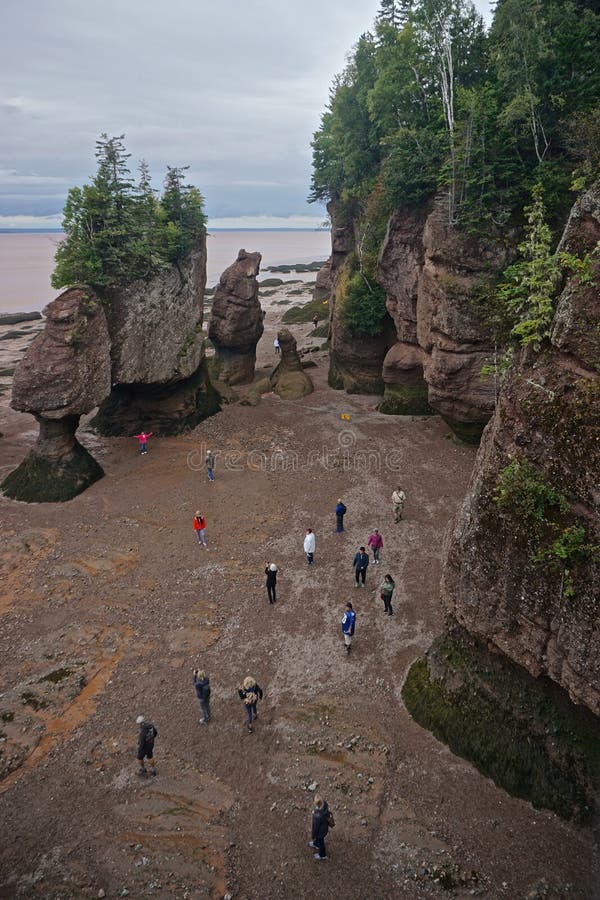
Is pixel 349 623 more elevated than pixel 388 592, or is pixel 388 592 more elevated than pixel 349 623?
pixel 388 592

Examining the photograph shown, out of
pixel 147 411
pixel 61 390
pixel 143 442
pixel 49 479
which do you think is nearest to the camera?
pixel 61 390

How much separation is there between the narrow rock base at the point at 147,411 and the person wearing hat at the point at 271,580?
14924 millimetres

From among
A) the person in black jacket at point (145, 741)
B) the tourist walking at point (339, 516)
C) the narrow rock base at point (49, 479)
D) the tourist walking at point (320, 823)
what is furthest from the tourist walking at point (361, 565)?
the narrow rock base at point (49, 479)

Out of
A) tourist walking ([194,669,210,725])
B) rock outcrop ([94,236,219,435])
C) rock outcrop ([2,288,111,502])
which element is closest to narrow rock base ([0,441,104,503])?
rock outcrop ([2,288,111,502])

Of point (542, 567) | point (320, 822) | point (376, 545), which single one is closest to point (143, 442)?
point (376, 545)

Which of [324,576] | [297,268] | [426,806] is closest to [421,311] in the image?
[324,576]

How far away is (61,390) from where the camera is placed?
70.0 feet

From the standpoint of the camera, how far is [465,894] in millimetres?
8430

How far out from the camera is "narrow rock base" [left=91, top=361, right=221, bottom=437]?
27.6 m

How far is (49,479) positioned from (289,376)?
1679 cm

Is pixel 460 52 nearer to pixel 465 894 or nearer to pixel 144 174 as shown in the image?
pixel 144 174

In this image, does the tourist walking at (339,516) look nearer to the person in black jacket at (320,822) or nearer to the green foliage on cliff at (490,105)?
the person in black jacket at (320,822)

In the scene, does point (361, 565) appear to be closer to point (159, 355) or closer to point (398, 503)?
point (398, 503)

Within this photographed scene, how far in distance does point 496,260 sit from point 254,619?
1715cm
